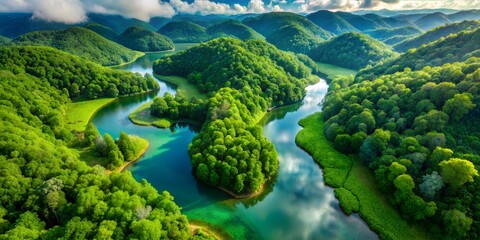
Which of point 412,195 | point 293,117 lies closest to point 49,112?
point 293,117

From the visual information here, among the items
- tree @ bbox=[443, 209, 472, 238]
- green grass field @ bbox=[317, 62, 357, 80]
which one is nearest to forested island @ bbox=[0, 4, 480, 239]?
tree @ bbox=[443, 209, 472, 238]

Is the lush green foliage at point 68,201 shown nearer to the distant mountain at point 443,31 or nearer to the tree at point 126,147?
the tree at point 126,147

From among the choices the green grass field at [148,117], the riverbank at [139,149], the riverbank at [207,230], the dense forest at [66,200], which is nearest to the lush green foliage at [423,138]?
the riverbank at [207,230]

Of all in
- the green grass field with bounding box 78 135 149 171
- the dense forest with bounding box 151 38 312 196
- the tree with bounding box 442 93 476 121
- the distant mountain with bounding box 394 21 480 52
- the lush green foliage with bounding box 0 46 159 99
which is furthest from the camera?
the distant mountain with bounding box 394 21 480 52

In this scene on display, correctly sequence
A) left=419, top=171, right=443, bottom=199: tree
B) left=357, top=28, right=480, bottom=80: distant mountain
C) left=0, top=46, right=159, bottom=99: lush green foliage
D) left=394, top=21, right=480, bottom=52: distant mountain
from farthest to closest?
left=394, top=21, right=480, bottom=52: distant mountain, left=0, top=46, right=159, bottom=99: lush green foliage, left=357, top=28, right=480, bottom=80: distant mountain, left=419, top=171, right=443, bottom=199: tree

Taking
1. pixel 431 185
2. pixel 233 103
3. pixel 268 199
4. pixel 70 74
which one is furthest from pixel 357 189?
pixel 70 74

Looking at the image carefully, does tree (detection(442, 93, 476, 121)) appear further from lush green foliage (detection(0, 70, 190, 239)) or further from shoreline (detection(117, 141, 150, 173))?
shoreline (detection(117, 141, 150, 173))
